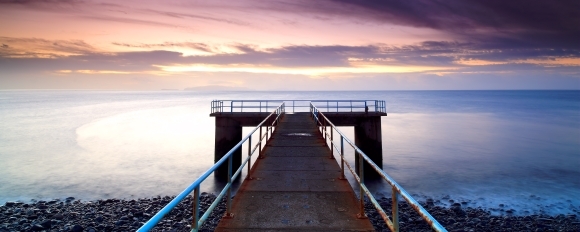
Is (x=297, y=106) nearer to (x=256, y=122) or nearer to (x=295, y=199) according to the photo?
(x=256, y=122)

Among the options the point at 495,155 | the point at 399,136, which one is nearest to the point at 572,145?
the point at 495,155

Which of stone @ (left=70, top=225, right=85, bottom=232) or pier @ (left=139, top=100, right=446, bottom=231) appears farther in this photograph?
stone @ (left=70, top=225, right=85, bottom=232)

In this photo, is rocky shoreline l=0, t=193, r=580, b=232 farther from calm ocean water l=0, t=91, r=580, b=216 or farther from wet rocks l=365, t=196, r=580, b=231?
calm ocean water l=0, t=91, r=580, b=216

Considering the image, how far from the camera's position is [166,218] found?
1211cm

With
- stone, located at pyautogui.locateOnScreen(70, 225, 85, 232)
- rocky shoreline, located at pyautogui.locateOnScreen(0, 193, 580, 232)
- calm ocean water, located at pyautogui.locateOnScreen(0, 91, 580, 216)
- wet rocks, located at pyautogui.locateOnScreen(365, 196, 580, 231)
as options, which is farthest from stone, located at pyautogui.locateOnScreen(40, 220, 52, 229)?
wet rocks, located at pyautogui.locateOnScreen(365, 196, 580, 231)

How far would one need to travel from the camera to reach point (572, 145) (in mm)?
30703

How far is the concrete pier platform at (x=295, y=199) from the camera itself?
4.62m

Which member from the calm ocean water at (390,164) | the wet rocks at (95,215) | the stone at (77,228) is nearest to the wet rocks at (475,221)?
the calm ocean water at (390,164)

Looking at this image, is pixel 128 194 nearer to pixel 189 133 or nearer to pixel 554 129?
pixel 189 133

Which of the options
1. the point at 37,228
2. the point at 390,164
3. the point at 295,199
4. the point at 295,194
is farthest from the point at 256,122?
the point at 295,199

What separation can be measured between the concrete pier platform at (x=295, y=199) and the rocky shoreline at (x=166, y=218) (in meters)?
4.15

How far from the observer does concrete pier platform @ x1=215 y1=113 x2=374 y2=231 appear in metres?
4.62

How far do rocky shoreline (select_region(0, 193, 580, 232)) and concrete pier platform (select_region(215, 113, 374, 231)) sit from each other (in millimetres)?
4151

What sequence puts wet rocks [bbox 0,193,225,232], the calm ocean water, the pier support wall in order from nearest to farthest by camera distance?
wet rocks [bbox 0,193,225,232] < the calm ocean water < the pier support wall
